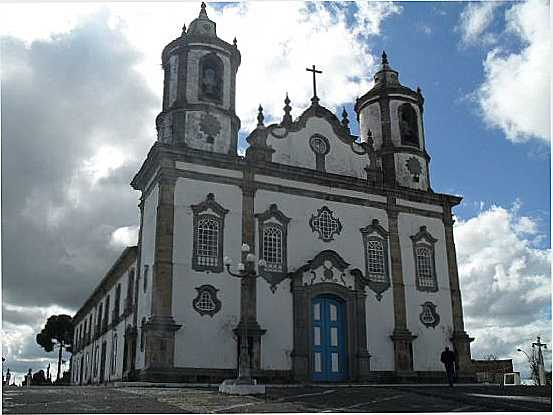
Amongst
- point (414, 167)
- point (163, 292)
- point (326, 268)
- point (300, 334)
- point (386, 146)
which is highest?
point (386, 146)

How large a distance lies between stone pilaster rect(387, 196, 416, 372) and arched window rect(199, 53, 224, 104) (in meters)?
7.24

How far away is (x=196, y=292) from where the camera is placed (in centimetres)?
1884

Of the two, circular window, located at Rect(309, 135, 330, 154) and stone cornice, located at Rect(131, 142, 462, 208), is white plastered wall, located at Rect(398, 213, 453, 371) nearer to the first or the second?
stone cornice, located at Rect(131, 142, 462, 208)

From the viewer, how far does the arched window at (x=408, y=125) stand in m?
25.2

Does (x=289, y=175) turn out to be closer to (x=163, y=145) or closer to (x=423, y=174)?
(x=163, y=145)

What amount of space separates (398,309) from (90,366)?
60.2ft

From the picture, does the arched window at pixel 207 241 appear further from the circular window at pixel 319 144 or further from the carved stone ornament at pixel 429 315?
the carved stone ornament at pixel 429 315

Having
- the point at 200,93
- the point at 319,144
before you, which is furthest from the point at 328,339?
→ the point at 200,93

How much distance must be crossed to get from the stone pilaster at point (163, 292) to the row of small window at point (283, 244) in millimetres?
859

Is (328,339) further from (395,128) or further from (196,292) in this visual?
(395,128)

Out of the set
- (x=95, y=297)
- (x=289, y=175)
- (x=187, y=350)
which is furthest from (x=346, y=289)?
(x=95, y=297)

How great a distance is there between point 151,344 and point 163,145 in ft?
19.5

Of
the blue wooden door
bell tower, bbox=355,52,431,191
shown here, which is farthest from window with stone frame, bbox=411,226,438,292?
the blue wooden door

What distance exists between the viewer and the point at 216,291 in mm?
19156
